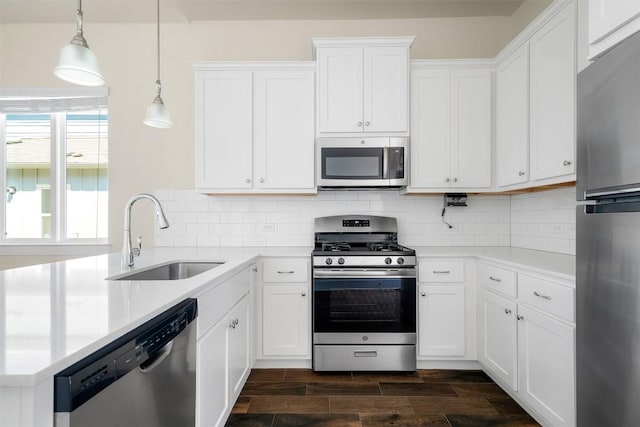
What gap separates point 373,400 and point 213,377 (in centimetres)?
114

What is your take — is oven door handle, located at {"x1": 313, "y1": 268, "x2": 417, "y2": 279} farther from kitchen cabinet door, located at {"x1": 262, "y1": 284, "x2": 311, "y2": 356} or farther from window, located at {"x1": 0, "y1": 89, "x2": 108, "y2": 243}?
window, located at {"x1": 0, "y1": 89, "x2": 108, "y2": 243}

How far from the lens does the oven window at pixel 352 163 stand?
9.10 ft

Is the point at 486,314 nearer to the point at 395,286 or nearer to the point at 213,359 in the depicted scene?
the point at 395,286

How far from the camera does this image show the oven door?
256 centimetres

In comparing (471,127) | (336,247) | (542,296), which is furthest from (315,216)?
(542,296)

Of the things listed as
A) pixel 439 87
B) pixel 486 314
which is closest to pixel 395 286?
pixel 486 314

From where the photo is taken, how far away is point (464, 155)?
282 cm

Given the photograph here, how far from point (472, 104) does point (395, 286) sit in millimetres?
1582

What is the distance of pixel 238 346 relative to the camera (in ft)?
6.82

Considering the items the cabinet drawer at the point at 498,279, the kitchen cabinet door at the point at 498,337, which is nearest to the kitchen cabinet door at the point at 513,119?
the cabinet drawer at the point at 498,279

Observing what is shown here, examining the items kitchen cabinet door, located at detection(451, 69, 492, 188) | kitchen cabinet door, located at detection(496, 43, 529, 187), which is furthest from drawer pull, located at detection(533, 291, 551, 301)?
kitchen cabinet door, located at detection(451, 69, 492, 188)

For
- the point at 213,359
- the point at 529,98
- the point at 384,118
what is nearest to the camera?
the point at 213,359

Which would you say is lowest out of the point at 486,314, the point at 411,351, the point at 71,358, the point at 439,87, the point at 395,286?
the point at 411,351

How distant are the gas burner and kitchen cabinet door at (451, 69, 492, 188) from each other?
1027 millimetres
